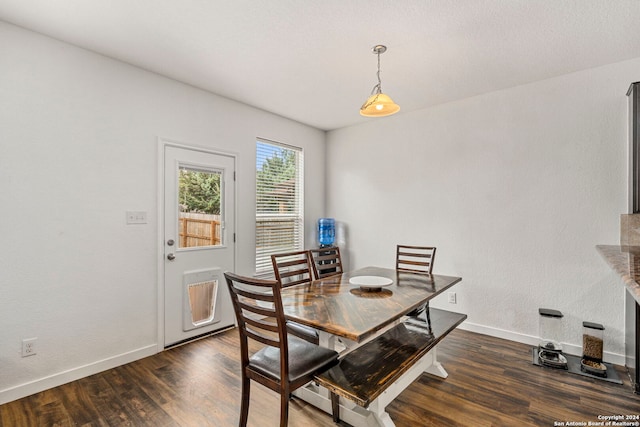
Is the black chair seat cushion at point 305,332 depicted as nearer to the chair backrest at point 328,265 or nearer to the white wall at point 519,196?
the chair backrest at point 328,265

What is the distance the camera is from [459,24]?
218 cm

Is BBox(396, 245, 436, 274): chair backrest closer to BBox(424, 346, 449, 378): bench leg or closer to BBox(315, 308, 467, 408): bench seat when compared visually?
BBox(315, 308, 467, 408): bench seat

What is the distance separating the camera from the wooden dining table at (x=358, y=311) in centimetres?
155

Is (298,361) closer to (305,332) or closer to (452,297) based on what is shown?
(305,332)

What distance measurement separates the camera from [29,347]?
2240 millimetres

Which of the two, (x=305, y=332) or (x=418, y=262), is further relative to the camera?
(x=418, y=262)

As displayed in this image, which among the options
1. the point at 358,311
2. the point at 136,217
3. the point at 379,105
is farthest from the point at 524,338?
the point at 136,217

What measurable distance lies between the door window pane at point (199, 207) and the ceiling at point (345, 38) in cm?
99

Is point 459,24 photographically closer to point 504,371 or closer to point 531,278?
point 531,278

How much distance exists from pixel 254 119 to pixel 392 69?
188 centimetres

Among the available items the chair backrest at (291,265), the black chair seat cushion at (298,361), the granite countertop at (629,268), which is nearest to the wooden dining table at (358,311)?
the black chair seat cushion at (298,361)

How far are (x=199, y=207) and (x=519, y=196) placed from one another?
11.5 feet

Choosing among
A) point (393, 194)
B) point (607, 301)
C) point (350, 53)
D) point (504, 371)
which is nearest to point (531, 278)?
point (607, 301)

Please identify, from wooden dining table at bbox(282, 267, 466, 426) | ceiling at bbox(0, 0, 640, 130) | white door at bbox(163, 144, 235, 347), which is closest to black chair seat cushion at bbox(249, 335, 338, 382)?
wooden dining table at bbox(282, 267, 466, 426)
